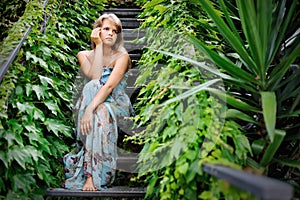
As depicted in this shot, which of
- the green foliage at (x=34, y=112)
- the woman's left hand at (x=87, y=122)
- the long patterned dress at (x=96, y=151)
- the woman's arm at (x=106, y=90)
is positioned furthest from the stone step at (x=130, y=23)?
the woman's left hand at (x=87, y=122)

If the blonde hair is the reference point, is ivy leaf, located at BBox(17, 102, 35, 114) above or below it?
below

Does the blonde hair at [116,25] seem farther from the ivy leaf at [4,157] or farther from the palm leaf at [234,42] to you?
the ivy leaf at [4,157]

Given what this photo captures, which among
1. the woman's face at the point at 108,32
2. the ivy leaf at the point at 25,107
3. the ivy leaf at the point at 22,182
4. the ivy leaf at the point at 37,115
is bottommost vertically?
the ivy leaf at the point at 22,182

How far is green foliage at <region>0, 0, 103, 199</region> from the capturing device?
2.16 meters

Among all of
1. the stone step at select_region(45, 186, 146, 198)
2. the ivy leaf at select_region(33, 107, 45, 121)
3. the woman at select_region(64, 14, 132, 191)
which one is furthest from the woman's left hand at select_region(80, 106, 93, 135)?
the stone step at select_region(45, 186, 146, 198)

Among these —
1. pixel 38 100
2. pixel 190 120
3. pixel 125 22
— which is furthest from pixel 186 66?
pixel 125 22

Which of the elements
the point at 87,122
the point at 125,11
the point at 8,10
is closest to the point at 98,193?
the point at 87,122

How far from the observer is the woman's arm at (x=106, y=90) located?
8.83 feet

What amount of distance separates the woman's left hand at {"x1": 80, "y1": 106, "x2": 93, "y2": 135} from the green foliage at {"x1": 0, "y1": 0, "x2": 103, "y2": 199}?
4.3 inches

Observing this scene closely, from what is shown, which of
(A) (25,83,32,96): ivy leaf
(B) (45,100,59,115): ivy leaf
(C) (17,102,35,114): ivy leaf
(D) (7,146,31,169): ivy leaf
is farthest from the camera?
(B) (45,100,59,115): ivy leaf

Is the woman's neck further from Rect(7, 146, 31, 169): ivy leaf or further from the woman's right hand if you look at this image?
Rect(7, 146, 31, 169): ivy leaf

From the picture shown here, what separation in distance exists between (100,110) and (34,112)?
1.54 ft

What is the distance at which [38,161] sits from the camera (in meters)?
2.38

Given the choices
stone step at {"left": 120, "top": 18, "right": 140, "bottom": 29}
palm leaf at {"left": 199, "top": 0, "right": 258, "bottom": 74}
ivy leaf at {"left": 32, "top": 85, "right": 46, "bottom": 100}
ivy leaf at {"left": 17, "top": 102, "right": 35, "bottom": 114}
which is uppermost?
stone step at {"left": 120, "top": 18, "right": 140, "bottom": 29}
